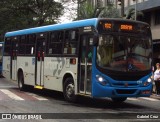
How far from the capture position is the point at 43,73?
695 inches

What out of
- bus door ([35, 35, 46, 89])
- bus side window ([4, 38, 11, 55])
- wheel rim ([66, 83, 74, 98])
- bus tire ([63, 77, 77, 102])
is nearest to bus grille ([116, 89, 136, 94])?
bus tire ([63, 77, 77, 102])

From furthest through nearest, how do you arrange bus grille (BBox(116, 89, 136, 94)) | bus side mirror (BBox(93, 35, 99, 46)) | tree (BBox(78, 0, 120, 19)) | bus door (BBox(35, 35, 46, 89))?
tree (BBox(78, 0, 120, 19))
bus door (BBox(35, 35, 46, 89))
bus grille (BBox(116, 89, 136, 94))
bus side mirror (BBox(93, 35, 99, 46))

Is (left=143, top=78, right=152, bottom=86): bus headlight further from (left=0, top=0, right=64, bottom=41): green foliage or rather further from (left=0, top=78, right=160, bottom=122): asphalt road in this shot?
(left=0, top=0, right=64, bottom=41): green foliage

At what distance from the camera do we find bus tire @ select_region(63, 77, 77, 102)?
49.4ft

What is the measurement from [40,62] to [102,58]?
4984mm

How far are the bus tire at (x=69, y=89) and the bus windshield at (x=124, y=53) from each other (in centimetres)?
194

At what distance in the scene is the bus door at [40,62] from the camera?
17.8 m

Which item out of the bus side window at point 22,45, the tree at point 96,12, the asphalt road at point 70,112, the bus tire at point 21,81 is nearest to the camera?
the asphalt road at point 70,112

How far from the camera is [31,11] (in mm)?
49781

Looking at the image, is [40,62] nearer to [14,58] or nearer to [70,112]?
[14,58]

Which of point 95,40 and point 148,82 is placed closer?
point 95,40

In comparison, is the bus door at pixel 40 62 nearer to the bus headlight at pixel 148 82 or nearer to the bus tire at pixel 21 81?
the bus tire at pixel 21 81

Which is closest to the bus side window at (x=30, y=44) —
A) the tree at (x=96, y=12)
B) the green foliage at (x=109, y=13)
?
the green foliage at (x=109, y=13)

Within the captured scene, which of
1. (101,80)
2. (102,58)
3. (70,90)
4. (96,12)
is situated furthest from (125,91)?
(96,12)
